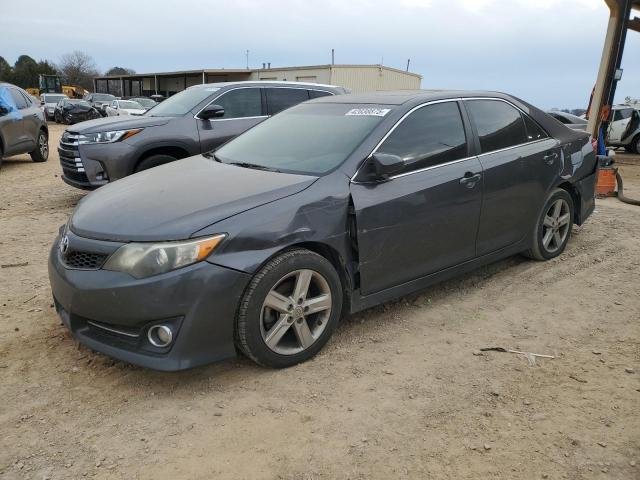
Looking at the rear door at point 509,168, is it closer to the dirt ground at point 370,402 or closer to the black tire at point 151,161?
the dirt ground at point 370,402

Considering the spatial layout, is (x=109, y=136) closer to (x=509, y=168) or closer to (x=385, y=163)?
(x=385, y=163)

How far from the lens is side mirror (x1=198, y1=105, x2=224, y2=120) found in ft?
23.2

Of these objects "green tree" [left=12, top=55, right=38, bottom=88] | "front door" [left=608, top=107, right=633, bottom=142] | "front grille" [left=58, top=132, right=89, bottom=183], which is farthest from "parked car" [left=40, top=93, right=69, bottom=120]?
"green tree" [left=12, top=55, right=38, bottom=88]

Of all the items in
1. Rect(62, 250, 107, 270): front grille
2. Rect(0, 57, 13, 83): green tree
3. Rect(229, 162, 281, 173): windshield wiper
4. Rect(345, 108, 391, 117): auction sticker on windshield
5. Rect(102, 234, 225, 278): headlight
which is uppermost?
Rect(0, 57, 13, 83): green tree

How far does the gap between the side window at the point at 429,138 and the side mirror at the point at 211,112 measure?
3.75m

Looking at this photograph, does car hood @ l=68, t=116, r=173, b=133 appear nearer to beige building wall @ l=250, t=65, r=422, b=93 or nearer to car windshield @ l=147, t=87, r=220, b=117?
car windshield @ l=147, t=87, r=220, b=117

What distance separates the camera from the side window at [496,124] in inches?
170

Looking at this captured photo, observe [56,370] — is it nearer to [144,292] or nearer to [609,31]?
[144,292]

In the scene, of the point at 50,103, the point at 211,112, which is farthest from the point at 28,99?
the point at 50,103

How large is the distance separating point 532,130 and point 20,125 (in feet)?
32.2

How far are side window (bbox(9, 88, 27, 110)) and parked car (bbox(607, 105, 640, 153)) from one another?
16.5 meters

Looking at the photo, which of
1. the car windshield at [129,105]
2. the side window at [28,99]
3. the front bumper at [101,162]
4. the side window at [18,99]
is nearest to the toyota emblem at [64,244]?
the front bumper at [101,162]

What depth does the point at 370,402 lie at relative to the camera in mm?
2910


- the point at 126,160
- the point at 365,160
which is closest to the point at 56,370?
the point at 365,160
